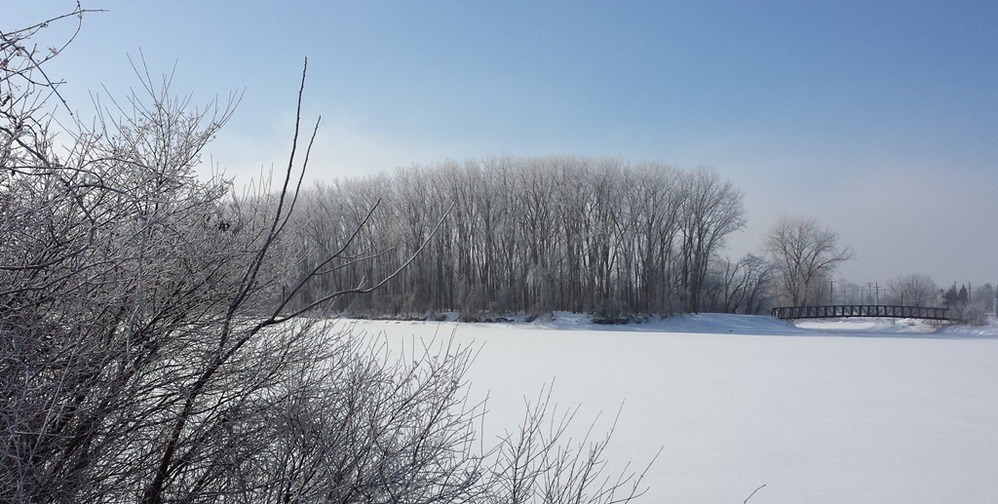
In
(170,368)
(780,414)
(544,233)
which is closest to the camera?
(170,368)

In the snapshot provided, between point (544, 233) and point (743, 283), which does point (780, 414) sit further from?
point (743, 283)

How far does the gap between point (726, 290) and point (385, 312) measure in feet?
83.0

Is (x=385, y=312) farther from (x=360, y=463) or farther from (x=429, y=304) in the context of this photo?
(x=360, y=463)

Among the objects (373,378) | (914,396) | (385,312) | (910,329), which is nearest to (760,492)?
(373,378)

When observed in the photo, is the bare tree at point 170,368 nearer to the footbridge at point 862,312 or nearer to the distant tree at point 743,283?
the footbridge at point 862,312

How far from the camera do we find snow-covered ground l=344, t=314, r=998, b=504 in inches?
243

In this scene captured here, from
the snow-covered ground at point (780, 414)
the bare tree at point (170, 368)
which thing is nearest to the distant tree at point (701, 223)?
the snow-covered ground at point (780, 414)

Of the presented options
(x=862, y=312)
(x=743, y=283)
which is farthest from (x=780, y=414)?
(x=743, y=283)

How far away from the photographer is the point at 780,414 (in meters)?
9.34

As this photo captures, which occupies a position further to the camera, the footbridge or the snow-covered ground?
the footbridge

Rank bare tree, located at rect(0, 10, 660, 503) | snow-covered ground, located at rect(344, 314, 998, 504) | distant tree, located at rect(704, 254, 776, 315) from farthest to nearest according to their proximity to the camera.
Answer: distant tree, located at rect(704, 254, 776, 315), snow-covered ground, located at rect(344, 314, 998, 504), bare tree, located at rect(0, 10, 660, 503)

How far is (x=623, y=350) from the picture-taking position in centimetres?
1841

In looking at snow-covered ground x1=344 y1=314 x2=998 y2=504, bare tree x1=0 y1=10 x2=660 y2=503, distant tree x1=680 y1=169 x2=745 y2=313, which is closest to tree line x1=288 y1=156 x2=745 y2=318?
distant tree x1=680 y1=169 x2=745 y2=313

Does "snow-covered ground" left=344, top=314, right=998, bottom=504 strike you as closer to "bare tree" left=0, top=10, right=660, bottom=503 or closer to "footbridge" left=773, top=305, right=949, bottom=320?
"bare tree" left=0, top=10, right=660, bottom=503
